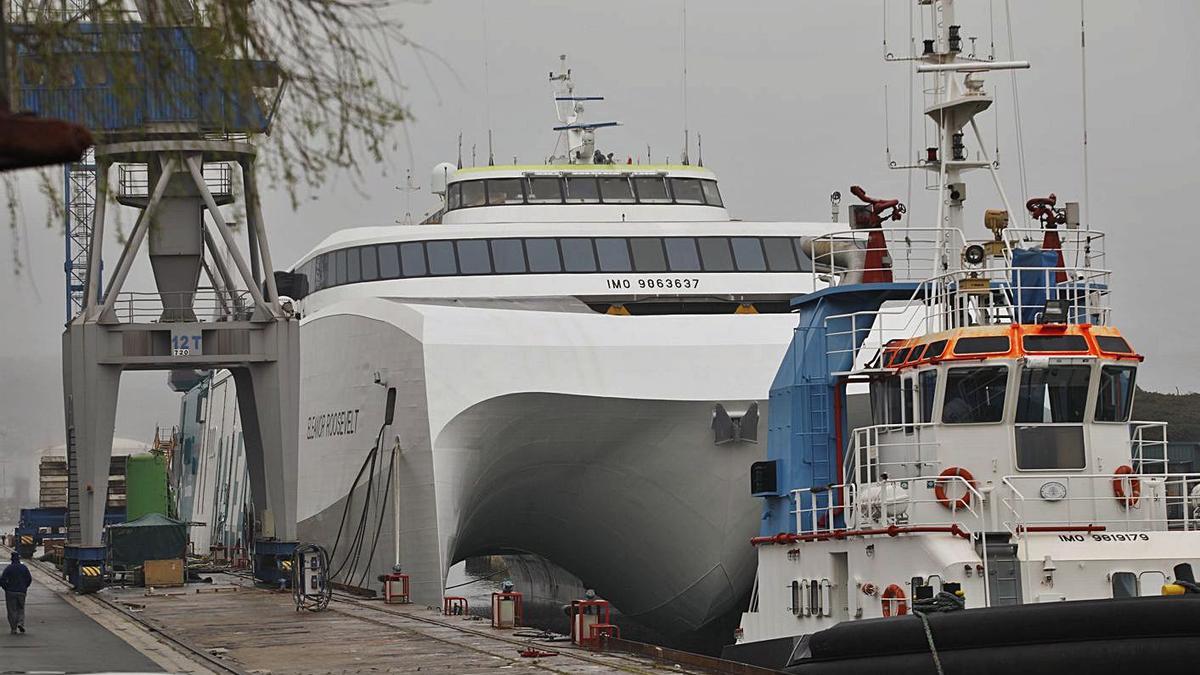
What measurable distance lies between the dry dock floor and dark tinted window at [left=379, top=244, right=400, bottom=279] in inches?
255

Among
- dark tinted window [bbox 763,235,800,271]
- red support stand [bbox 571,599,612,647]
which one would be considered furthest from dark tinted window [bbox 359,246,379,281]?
red support stand [bbox 571,599,612,647]

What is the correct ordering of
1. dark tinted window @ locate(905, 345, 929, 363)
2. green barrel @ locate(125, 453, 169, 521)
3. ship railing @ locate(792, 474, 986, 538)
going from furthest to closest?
green barrel @ locate(125, 453, 169, 521) → dark tinted window @ locate(905, 345, 929, 363) → ship railing @ locate(792, 474, 986, 538)

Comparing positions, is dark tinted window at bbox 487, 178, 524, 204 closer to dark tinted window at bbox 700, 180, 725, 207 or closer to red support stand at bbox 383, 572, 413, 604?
dark tinted window at bbox 700, 180, 725, 207

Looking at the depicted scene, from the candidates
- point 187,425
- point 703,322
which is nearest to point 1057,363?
point 703,322

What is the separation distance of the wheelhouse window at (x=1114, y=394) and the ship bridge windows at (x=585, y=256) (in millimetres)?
13644

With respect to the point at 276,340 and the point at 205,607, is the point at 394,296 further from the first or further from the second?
the point at 205,607

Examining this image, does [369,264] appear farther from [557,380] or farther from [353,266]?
[557,380]

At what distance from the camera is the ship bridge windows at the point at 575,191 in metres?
32.8

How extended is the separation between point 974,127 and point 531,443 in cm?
924

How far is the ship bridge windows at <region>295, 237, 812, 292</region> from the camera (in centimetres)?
3050

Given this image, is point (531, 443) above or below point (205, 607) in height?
above

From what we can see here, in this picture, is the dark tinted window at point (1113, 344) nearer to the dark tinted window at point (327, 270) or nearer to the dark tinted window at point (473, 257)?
the dark tinted window at point (473, 257)

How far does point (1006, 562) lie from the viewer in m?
15.6

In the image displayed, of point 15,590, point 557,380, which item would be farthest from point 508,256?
point 15,590
